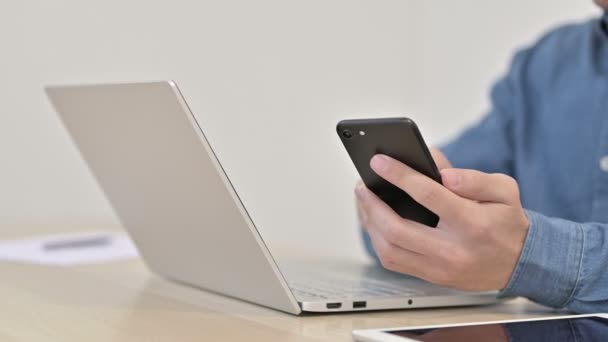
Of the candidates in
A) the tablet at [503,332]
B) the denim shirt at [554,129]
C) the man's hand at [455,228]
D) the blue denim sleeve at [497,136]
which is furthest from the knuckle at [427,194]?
the blue denim sleeve at [497,136]

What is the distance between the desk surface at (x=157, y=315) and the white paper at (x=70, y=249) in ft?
0.59

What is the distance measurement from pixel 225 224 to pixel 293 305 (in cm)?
9

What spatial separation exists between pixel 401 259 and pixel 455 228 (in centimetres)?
6

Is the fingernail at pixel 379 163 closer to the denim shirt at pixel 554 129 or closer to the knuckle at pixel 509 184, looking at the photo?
the knuckle at pixel 509 184

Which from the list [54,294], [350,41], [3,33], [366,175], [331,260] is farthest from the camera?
[350,41]

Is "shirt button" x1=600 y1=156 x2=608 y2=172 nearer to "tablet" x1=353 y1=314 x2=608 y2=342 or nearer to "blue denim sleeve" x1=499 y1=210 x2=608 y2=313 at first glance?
"blue denim sleeve" x1=499 y1=210 x2=608 y2=313

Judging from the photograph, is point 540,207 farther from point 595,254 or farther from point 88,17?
point 88,17

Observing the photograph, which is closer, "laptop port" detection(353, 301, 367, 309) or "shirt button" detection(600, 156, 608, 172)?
"laptop port" detection(353, 301, 367, 309)

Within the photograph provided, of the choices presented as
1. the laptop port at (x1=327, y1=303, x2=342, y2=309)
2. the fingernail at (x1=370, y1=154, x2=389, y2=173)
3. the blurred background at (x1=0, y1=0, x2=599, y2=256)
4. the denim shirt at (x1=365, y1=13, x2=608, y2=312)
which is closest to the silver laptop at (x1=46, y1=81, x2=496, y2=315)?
the laptop port at (x1=327, y1=303, x2=342, y2=309)

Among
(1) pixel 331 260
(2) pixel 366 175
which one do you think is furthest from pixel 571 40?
(2) pixel 366 175

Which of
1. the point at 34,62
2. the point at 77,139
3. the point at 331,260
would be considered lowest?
the point at 331,260

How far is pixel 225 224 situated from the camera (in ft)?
2.76

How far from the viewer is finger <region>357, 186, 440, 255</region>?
2.67 ft

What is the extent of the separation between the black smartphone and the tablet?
12 cm
